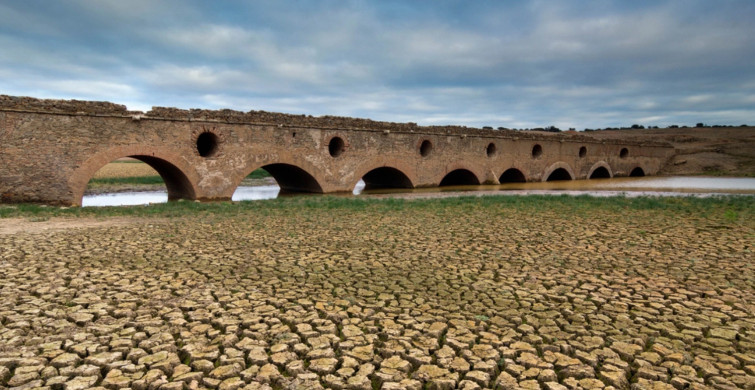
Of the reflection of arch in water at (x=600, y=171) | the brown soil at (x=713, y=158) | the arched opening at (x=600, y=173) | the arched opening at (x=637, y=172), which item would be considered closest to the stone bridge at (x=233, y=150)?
the reflection of arch in water at (x=600, y=171)

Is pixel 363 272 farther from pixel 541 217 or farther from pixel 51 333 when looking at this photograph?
pixel 541 217

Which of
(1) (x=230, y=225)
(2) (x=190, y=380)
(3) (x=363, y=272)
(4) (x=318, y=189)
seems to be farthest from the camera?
(4) (x=318, y=189)

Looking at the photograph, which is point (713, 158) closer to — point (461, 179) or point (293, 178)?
point (461, 179)

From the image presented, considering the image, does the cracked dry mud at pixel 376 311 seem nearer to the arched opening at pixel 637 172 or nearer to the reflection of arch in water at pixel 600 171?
the reflection of arch in water at pixel 600 171

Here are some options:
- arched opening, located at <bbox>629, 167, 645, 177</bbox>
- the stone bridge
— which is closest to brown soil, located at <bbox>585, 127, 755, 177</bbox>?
arched opening, located at <bbox>629, 167, 645, 177</bbox>

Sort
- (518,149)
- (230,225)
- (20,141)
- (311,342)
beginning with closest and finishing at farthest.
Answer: (311,342) < (230,225) < (20,141) < (518,149)

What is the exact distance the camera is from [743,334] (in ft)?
13.4

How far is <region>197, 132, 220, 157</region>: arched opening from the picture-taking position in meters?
17.5

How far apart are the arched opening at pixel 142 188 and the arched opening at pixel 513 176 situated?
2006cm

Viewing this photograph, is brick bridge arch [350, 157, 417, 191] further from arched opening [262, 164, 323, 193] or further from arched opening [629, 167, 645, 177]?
arched opening [629, 167, 645, 177]

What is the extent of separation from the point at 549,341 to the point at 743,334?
1.79m

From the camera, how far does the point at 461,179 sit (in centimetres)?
2848

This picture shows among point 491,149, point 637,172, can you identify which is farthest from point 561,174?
Result: point 637,172

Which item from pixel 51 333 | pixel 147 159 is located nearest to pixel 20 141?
pixel 147 159
